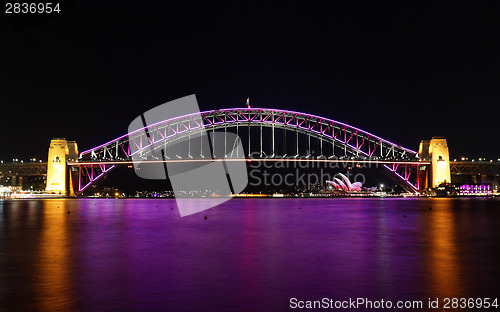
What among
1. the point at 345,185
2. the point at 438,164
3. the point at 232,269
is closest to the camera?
the point at 232,269

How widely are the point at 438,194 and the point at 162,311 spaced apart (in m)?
88.0

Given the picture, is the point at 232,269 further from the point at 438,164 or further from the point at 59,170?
the point at 59,170

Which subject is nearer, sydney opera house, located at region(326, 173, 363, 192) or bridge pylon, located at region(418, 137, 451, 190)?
bridge pylon, located at region(418, 137, 451, 190)

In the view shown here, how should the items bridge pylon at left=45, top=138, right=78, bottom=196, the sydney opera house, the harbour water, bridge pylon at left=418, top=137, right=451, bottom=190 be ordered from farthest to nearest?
the sydney opera house → bridge pylon at left=45, top=138, right=78, bottom=196 → bridge pylon at left=418, top=137, right=451, bottom=190 → the harbour water

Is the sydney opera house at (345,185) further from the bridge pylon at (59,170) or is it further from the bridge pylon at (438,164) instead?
the bridge pylon at (59,170)

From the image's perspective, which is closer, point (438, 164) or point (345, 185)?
point (438, 164)

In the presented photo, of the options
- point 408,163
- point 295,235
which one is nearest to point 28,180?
point 408,163

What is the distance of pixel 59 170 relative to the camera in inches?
3711

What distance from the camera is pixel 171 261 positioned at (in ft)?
53.7

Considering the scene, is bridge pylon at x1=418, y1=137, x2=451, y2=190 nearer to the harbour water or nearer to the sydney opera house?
the sydney opera house

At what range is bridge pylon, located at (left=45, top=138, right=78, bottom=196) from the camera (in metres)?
94.2

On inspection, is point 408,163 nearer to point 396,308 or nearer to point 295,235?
point 295,235

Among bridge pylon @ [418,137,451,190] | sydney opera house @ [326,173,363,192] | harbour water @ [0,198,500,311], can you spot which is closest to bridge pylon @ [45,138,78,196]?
bridge pylon @ [418,137,451,190]

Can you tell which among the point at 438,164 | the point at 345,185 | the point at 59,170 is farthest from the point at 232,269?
the point at 345,185
